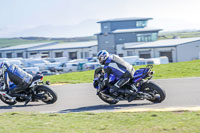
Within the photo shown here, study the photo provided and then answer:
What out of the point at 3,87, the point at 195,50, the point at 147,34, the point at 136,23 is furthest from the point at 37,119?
the point at 136,23

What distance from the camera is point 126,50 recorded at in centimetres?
6881

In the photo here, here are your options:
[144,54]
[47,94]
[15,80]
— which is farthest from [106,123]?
[144,54]

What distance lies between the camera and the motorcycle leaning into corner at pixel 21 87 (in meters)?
11.7

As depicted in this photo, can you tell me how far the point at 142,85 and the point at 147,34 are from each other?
222ft

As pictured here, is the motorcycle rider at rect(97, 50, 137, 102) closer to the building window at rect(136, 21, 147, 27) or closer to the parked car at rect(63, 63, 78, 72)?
the parked car at rect(63, 63, 78, 72)

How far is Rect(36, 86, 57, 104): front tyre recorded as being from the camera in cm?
1158

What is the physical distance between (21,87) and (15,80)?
30 cm

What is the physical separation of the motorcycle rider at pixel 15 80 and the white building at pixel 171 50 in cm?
5309

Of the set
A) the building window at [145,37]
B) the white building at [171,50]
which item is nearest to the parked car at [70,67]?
the white building at [171,50]

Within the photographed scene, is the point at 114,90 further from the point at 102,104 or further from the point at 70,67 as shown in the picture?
the point at 70,67

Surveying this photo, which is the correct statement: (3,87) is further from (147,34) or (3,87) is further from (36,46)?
(36,46)

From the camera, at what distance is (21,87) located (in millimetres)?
11945

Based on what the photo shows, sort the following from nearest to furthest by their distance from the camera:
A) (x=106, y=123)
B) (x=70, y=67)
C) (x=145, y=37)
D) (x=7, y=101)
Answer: (x=106, y=123), (x=7, y=101), (x=70, y=67), (x=145, y=37)

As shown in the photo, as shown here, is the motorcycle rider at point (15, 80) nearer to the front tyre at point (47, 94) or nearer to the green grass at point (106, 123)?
the front tyre at point (47, 94)
